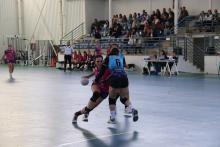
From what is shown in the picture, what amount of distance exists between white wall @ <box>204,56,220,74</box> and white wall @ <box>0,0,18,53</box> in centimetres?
2456

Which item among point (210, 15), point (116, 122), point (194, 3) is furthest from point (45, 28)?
point (116, 122)

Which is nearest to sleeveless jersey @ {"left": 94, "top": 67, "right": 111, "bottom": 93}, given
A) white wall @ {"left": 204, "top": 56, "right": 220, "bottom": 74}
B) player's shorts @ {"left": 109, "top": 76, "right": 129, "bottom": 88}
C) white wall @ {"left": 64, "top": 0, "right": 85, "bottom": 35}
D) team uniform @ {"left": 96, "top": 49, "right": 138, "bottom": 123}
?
team uniform @ {"left": 96, "top": 49, "right": 138, "bottom": 123}

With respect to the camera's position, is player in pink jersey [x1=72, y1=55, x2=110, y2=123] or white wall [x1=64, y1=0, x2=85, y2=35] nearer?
player in pink jersey [x1=72, y1=55, x2=110, y2=123]

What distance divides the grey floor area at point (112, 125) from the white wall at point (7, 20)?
2993 cm

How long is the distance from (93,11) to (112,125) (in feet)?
102

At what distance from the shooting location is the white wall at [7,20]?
45.5 metres

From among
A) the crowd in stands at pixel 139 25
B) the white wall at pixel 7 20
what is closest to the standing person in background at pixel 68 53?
the crowd in stands at pixel 139 25

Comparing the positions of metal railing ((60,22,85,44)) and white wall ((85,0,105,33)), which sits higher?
white wall ((85,0,105,33))

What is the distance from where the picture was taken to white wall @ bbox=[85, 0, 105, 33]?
1577 inches

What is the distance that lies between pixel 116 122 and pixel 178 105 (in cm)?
335

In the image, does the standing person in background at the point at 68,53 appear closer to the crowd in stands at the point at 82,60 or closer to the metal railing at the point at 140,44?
the crowd in stands at the point at 82,60

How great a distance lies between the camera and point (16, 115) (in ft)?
37.8

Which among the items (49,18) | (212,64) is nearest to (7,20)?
(49,18)

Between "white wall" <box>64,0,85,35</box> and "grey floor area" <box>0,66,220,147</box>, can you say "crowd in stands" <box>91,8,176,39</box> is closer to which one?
"white wall" <box>64,0,85,35</box>
